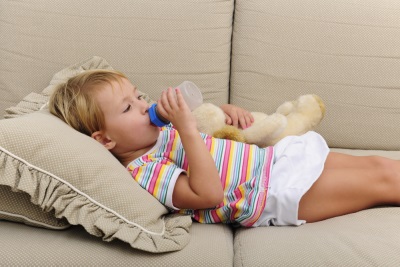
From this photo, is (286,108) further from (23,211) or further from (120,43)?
(23,211)

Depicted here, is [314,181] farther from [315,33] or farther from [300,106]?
[315,33]

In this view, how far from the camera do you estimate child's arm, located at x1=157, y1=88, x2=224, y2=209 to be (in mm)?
1154

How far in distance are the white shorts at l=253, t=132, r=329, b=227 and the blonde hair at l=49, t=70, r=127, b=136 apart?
474 mm

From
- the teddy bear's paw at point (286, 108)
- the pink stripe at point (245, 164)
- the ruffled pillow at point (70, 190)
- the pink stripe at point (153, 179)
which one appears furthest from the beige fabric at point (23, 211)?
the teddy bear's paw at point (286, 108)

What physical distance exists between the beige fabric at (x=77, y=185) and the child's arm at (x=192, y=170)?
84mm

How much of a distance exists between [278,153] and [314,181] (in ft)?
0.46

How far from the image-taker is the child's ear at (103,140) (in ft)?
4.17

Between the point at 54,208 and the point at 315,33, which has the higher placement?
the point at 315,33

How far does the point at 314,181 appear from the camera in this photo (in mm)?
1247

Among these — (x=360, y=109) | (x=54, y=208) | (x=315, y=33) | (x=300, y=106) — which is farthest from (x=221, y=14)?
(x=54, y=208)

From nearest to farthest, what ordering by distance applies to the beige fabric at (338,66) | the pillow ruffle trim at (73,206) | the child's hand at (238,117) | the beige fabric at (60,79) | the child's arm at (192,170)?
the pillow ruffle trim at (73,206) → the child's arm at (192,170) → the beige fabric at (60,79) → the child's hand at (238,117) → the beige fabric at (338,66)

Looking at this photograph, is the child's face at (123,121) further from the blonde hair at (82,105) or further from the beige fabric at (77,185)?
the beige fabric at (77,185)

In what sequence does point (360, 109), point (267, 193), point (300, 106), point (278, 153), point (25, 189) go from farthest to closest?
1. point (360, 109)
2. point (300, 106)
3. point (278, 153)
4. point (267, 193)
5. point (25, 189)

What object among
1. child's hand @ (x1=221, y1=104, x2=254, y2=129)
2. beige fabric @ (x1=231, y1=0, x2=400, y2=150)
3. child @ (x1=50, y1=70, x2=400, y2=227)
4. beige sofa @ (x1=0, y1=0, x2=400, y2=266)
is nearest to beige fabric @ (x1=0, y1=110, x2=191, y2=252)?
child @ (x1=50, y1=70, x2=400, y2=227)
